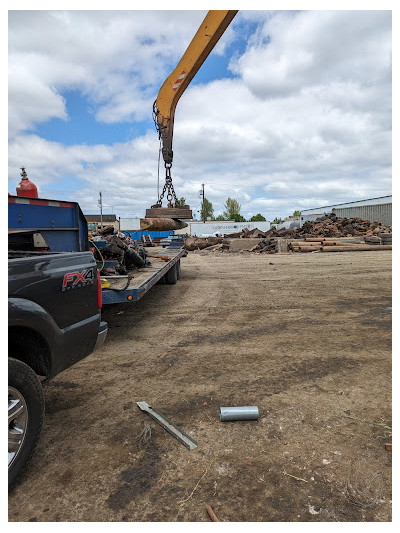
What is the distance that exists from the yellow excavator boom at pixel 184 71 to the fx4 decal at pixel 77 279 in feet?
25.5

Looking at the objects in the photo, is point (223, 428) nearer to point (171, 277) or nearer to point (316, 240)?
point (171, 277)

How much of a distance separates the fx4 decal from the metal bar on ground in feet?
4.35

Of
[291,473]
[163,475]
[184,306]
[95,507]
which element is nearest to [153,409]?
[163,475]

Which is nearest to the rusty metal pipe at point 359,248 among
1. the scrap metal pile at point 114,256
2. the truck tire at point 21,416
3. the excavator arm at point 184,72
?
the excavator arm at point 184,72

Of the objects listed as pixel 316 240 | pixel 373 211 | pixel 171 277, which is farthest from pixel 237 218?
pixel 171 277

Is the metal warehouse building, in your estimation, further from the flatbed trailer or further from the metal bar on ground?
the metal bar on ground

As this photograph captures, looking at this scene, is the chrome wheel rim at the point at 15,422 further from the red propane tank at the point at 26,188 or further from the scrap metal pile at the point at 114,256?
the red propane tank at the point at 26,188

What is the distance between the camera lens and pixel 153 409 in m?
3.39

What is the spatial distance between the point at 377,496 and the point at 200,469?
1.18 m

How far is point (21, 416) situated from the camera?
2.39m

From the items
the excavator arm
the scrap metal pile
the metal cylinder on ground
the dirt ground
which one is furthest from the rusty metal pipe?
the metal cylinder on ground

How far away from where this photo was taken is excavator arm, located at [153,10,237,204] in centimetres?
901

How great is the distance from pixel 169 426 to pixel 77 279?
4.94 ft

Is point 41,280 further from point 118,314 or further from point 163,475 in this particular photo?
point 118,314
